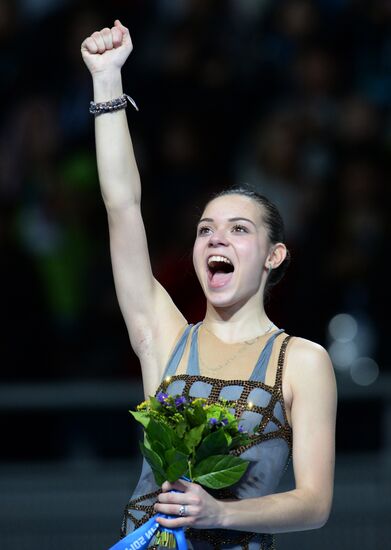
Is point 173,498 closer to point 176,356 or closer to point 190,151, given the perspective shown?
point 176,356

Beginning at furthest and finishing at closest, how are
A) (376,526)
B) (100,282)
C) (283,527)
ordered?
(100,282)
(376,526)
(283,527)

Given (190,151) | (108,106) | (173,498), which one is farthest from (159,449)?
(190,151)

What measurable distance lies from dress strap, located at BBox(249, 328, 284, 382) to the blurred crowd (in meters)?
2.65

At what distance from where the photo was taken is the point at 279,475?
11.4ft

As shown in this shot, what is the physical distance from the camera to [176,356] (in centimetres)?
362

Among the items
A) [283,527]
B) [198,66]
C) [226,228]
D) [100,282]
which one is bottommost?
[283,527]

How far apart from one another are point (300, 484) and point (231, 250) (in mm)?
721

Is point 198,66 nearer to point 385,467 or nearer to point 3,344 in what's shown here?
point 3,344

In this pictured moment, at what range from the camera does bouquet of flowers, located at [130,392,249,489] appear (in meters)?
3.19

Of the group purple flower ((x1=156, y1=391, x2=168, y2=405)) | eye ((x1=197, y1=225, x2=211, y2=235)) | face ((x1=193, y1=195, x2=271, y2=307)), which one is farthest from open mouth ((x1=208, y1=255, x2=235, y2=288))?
purple flower ((x1=156, y1=391, x2=168, y2=405))

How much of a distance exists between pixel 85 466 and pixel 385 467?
148cm

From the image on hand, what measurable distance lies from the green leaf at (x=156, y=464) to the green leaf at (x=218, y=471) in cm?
9

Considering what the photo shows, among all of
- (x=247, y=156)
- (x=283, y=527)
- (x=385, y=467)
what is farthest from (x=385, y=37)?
(x=283, y=527)

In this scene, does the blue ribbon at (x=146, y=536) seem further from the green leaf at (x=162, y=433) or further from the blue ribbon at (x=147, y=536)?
the green leaf at (x=162, y=433)
